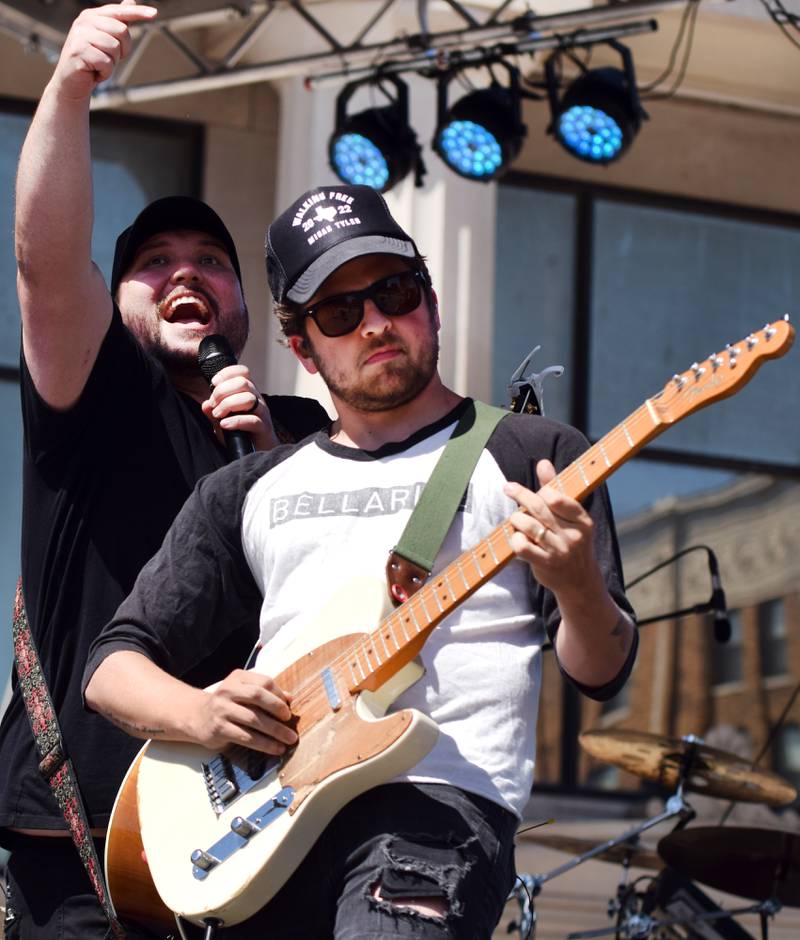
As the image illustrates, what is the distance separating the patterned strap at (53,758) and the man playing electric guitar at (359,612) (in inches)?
10.6

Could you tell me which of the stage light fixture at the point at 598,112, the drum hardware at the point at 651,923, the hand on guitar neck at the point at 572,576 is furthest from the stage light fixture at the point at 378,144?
the hand on guitar neck at the point at 572,576

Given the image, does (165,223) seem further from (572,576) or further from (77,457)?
(572,576)

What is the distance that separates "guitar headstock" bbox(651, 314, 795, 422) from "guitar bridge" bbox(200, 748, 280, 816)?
2.67 ft

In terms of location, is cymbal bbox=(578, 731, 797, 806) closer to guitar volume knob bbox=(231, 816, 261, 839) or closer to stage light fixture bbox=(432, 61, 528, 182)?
stage light fixture bbox=(432, 61, 528, 182)

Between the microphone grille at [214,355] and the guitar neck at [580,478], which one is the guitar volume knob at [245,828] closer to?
the guitar neck at [580,478]

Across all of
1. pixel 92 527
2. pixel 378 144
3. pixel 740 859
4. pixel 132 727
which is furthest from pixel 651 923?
pixel 132 727

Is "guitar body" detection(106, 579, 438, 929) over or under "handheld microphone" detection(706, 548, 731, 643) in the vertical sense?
over

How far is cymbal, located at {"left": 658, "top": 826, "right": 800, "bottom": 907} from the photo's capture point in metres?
6.21

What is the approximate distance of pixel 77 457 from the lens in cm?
336

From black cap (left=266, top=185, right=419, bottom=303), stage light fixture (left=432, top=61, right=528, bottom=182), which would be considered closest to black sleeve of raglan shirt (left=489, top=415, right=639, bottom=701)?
black cap (left=266, top=185, right=419, bottom=303)

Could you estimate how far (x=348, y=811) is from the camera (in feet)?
8.70

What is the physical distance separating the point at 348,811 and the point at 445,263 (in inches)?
209

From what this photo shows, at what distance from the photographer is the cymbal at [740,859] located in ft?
20.4

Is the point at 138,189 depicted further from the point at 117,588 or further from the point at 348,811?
the point at 348,811
